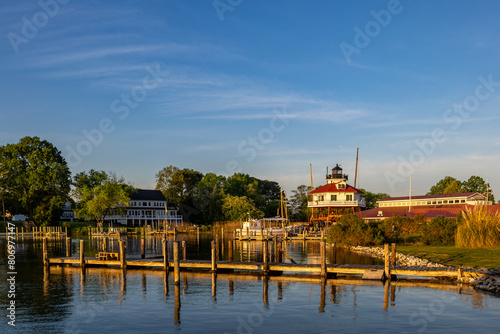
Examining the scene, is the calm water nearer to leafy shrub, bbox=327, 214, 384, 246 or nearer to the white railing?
leafy shrub, bbox=327, 214, 384, 246

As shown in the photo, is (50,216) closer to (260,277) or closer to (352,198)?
(352,198)

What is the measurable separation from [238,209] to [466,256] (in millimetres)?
88485

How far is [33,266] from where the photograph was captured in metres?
45.2

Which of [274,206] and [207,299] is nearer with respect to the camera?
[207,299]

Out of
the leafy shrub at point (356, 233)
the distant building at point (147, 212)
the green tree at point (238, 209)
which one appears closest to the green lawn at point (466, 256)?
the leafy shrub at point (356, 233)

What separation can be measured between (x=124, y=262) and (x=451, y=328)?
26453mm

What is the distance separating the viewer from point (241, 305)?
27.2 meters

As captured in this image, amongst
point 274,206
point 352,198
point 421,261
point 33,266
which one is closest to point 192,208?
point 274,206

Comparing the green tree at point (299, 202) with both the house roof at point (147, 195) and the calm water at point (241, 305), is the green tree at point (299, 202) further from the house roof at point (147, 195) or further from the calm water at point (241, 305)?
the calm water at point (241, 305)

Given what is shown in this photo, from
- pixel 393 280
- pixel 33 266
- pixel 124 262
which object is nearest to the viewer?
pixel 393 280

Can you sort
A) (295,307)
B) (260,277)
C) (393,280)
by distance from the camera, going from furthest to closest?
(260,277), (393,280), (295,307)

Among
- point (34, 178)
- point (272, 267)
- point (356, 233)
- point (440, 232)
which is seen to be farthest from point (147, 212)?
point (272, 267)

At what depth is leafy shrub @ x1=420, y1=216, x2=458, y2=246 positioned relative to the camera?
55812mm

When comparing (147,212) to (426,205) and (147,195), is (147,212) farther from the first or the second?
(426,205)
